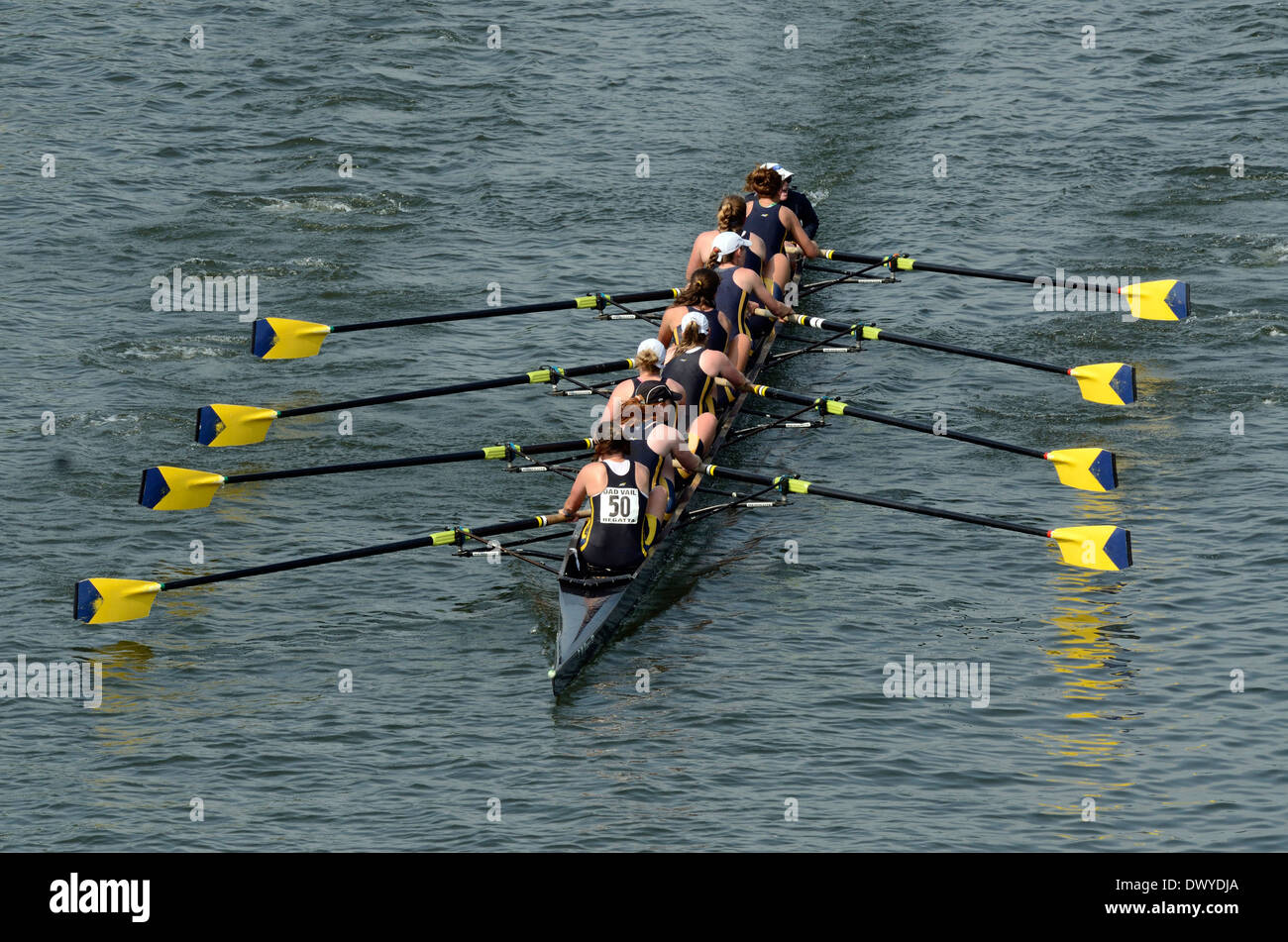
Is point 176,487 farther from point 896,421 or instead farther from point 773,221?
point 773,221

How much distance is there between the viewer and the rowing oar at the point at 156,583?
17.9m

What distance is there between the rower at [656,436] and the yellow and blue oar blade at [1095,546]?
4.30m

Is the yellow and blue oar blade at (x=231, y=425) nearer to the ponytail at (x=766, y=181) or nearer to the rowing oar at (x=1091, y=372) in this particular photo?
the rowing oar at (x=1091, y=372)

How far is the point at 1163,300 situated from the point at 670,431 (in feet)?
29.4

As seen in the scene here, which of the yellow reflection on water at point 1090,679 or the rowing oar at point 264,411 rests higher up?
the rowing oar at point 264,411

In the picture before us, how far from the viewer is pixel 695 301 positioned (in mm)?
22094

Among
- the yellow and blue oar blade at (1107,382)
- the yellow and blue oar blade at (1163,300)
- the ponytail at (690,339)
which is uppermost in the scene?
the yellow and blue oar blade at (1163,300)

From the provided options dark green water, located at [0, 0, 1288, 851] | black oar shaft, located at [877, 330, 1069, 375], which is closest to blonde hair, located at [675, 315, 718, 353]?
dark green water, located at [0, 0, 1288, 851]

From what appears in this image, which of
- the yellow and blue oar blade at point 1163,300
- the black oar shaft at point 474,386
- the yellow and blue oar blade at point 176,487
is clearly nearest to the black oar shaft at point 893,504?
the black oar shaft at point 474,386

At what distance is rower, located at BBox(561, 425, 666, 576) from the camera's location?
18.2 m

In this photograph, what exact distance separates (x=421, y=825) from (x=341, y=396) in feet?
36.8

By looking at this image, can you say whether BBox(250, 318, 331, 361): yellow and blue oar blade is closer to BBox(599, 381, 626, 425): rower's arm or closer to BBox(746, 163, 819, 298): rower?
BBox(599, 381, 626, 425): rower's arm

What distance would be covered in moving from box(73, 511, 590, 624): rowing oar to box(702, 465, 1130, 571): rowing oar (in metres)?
2.40

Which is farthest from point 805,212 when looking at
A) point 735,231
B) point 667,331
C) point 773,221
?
point 667,331
